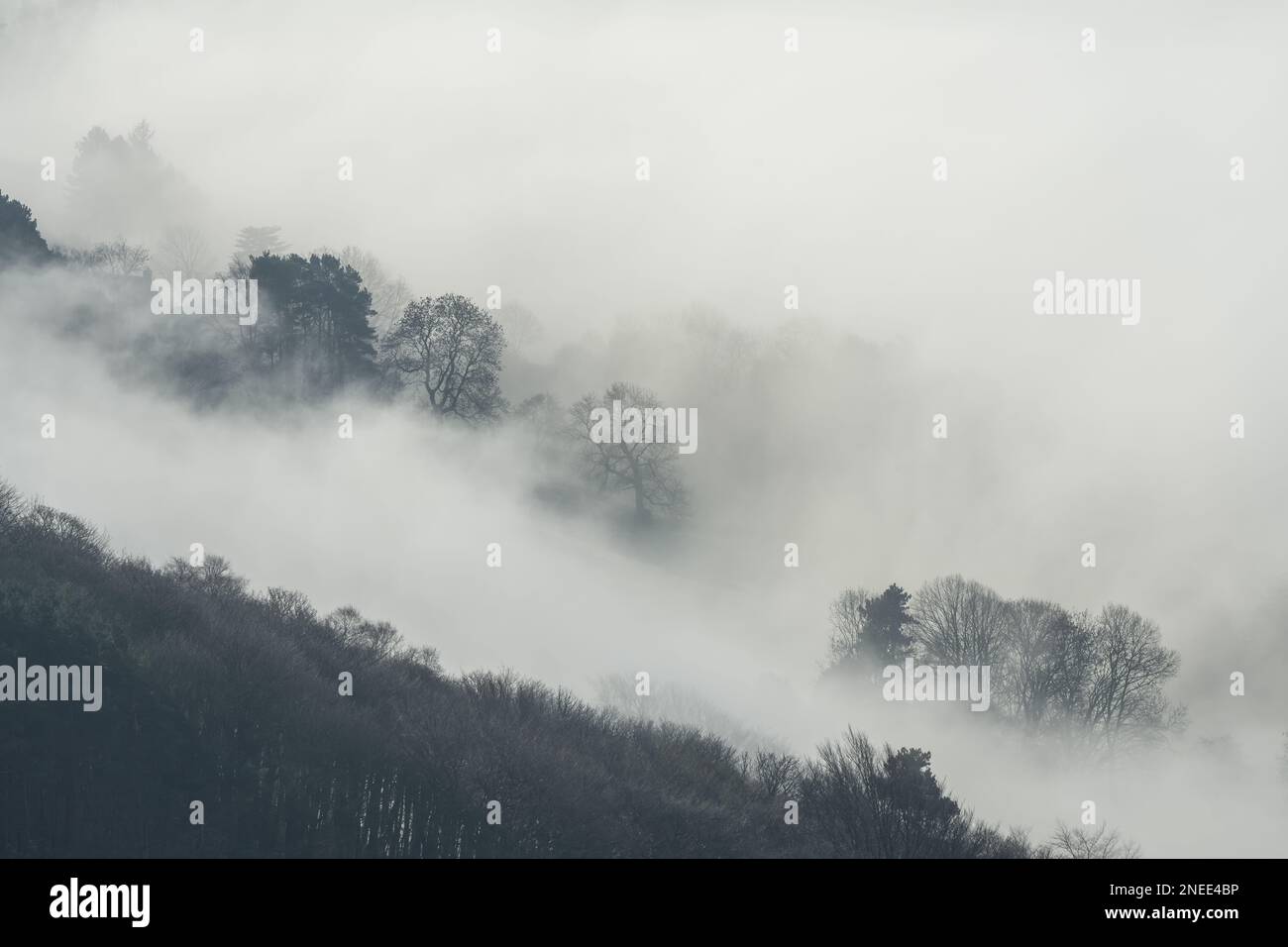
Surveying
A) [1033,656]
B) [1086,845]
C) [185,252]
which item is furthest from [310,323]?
[185,252]

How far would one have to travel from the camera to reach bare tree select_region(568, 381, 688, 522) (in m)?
102

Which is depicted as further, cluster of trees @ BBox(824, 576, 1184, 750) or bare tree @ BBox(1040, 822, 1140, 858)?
cluster of trees @ BBox(824, 576, 1184, 750)

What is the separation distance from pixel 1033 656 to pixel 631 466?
Answer: 35183 millimetres

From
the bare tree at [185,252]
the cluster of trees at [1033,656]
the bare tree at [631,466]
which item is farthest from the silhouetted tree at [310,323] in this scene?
the bare tree at [185,252]

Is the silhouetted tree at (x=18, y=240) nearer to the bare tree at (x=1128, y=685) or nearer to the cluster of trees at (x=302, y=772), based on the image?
the cluster of trees at (x=302, y=772)

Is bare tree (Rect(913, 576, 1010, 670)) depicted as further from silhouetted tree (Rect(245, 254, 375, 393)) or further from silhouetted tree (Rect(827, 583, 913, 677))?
silhouetted tree (Rect(245, 254, 375, 393))

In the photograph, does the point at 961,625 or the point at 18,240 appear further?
the point at 961,625

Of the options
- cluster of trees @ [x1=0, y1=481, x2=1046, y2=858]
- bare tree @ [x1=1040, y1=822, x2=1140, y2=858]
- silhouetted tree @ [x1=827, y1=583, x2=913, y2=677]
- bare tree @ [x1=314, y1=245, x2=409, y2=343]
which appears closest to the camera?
cluster of trees @ [x1=0, y1=481, x2=1046, y2=858]

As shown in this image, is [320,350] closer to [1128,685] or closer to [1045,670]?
[1045,670]

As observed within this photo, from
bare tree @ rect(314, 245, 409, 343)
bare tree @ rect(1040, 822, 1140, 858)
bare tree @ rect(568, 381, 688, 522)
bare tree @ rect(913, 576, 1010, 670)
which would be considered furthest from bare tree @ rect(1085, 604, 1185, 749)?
bare tree @ rect(314, 245, 409, 343)

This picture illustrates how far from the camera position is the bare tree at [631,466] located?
336 ft

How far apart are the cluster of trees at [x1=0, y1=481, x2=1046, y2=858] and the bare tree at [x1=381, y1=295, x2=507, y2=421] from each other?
43.9 meters

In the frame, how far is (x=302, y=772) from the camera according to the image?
35.7m

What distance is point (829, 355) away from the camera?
556 ft
